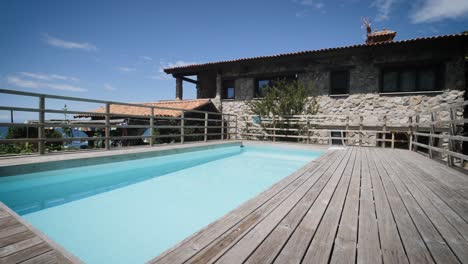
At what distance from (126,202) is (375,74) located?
10709 mm

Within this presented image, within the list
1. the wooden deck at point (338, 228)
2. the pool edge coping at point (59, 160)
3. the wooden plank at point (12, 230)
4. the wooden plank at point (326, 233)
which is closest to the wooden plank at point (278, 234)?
the wooden deck at point (338, 228)

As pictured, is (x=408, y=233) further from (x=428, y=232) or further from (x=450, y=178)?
(x=450, y=178)

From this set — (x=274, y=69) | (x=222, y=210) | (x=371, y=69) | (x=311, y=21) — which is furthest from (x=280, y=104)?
(x=222, y=210)

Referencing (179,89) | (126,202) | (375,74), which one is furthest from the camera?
(179,89)

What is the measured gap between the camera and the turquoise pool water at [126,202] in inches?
79.8

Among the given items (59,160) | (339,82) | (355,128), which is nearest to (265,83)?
(339,82)

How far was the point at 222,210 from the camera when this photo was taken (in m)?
2.93

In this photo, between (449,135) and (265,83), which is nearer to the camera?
(449,135)

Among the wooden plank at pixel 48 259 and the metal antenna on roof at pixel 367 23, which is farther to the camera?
the metal antenna on roof at pixel 367 23

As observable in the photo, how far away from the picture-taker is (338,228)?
1.45 meters

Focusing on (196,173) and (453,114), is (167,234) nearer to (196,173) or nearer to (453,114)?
(196,173)

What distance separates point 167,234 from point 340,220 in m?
1.69

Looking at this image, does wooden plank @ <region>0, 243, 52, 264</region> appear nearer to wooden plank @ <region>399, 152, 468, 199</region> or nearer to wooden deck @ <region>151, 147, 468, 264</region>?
wooden deck @ <region>151, 147, 468, 264</region>

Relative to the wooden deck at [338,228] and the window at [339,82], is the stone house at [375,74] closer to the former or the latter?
the window at [339,82]
